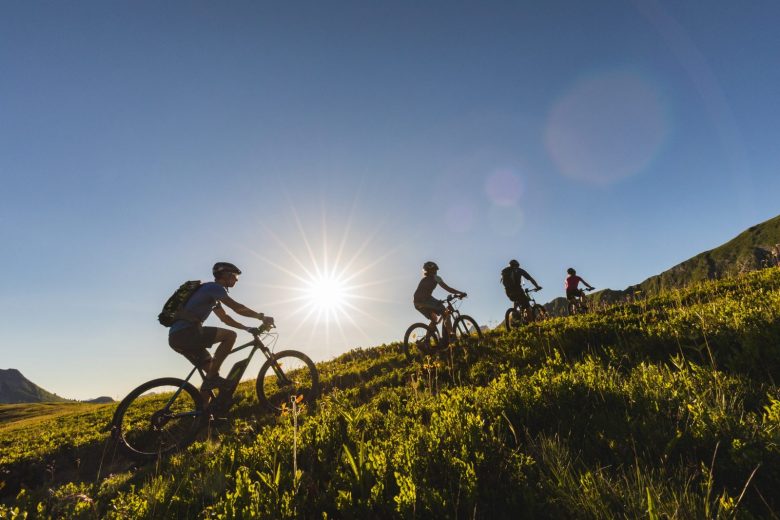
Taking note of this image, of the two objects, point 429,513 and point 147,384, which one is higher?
point 147,384

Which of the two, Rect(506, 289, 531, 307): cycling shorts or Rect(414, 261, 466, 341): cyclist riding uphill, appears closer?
Rect(414, 261, 466, 341): cyclist riding uphill

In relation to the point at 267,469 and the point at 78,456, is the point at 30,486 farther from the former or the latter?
the point at 267,469

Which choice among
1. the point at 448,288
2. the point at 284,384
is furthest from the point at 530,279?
the point at 284,384

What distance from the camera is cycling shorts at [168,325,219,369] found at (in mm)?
7758

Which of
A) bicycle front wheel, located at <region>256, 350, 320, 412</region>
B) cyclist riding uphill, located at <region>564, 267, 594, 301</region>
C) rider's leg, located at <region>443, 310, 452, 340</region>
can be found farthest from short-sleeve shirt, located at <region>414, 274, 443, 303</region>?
cyclist riding uphill, located at <region>564, 267, 594, 301</region>

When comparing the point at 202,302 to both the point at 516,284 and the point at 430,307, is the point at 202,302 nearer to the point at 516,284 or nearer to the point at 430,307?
the point at 430,307

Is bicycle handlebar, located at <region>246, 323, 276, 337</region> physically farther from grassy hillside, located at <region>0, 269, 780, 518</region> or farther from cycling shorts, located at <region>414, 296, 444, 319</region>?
cycling shorts, located at <region>414, 296, 444, 319</region>

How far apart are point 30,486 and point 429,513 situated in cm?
739

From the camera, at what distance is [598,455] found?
3096mm

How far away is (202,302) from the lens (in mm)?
7906

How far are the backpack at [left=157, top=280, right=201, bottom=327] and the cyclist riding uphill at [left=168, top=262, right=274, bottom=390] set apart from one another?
49 mm

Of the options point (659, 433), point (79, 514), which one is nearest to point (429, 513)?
point (659, 433)

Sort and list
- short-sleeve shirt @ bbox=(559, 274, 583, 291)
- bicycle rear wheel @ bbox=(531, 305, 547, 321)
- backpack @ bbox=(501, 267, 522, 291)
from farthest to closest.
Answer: short-sleeve shirt @ bbox=(559, 274, 583, 291), backpack @ bbox=(501, 267, 522, 291), bicycle rear wheel @ bbox=(531, 305, 547, 321)

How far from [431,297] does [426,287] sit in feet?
1.19
